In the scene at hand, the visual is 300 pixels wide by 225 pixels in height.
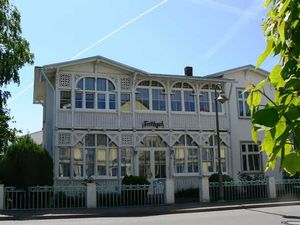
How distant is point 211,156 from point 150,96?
5.42 m

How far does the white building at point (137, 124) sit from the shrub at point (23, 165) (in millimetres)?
3392

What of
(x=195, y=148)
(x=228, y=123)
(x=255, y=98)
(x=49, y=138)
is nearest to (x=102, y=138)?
(x=49, y=138)

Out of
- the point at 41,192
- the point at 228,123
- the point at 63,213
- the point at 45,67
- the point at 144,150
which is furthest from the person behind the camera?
the point at 228,123

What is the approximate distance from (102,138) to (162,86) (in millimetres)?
5174

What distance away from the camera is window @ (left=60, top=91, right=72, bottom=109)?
26.7 m

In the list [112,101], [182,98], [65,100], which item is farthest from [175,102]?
[65,100]

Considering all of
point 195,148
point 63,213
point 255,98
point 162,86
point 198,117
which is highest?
point 162,86

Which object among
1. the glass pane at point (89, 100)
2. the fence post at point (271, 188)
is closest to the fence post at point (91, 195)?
the glass pane at point (89, 100)

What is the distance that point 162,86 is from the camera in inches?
1160

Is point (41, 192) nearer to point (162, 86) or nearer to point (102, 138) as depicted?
point (102, 138)

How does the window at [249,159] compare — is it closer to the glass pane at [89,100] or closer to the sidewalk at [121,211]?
the sidewalk at [121,211]

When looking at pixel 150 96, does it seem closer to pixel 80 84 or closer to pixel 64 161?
pixel 80 84

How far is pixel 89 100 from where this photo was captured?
27.2 meters

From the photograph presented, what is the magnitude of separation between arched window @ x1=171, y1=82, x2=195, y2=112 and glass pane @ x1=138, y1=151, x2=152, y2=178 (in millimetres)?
3441
